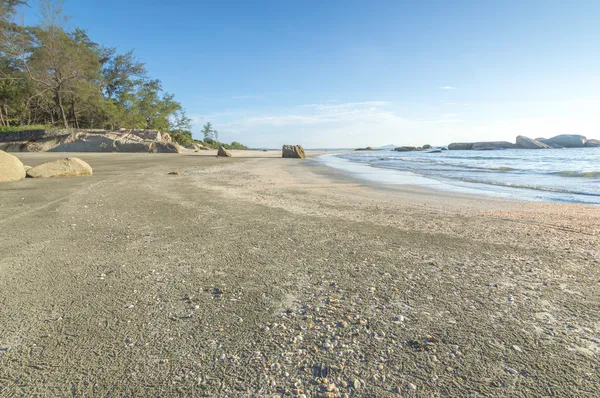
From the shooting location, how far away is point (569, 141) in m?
70.8

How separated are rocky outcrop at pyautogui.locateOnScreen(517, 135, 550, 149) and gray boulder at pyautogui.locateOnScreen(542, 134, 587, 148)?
460 cm

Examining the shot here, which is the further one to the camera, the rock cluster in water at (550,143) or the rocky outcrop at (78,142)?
the rock cluster in water at (550,143)

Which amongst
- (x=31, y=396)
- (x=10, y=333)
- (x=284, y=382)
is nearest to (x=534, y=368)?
(x=284, y=382)

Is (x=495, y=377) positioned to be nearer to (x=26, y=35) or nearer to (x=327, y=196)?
(x=327, y=196)

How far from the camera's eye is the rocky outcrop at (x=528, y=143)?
6700 cm

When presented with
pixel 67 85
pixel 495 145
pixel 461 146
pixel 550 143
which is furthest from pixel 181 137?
pixel 550 143

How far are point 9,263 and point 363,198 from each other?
5854 mm

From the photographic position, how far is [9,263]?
287cm

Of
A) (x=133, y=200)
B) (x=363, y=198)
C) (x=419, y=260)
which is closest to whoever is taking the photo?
(x=419, y=260)

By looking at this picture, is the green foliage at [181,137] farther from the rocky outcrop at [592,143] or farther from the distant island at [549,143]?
the rocky outcrop at [592,143]

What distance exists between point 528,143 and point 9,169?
84.2m

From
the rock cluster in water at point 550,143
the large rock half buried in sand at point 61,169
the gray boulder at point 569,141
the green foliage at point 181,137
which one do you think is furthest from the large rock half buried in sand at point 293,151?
the gray boulder at point 569,141

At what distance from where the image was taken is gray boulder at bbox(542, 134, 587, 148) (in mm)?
70531

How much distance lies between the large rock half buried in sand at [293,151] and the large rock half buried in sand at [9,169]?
67.7 feet
